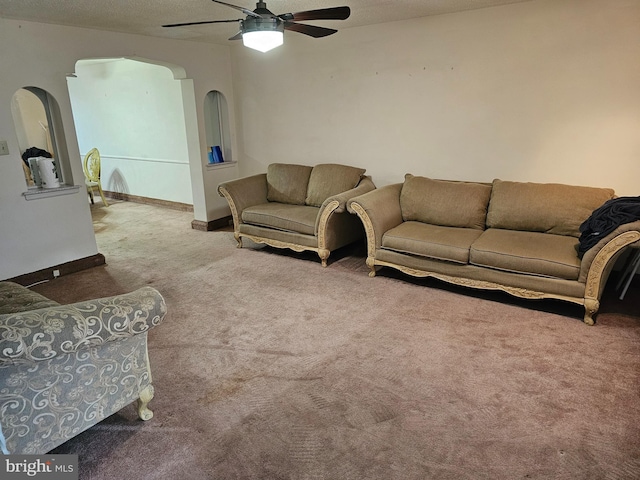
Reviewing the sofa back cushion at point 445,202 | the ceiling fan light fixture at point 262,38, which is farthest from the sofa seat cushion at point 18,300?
the sofa back cushion at point 445,202

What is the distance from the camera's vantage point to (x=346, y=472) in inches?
73.4

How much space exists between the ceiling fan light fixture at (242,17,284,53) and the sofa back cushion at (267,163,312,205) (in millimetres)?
2172

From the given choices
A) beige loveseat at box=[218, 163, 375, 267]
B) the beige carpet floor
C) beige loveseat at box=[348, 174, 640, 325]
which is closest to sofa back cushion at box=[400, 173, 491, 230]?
beige loveseat at box=[348, 174, 640, 325]

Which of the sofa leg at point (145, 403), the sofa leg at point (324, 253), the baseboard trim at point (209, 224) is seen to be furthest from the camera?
the baseboard trim at point (209, 224)

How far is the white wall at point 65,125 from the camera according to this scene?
366 centimetres

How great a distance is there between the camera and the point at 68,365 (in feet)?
5.72

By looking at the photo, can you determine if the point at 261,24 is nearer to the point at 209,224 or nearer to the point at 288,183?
the point at 288,183

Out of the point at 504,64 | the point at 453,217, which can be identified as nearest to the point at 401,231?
the point at 453,217

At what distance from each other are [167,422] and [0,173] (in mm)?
2921

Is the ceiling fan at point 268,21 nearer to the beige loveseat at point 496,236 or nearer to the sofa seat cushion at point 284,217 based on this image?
the beige loveseat at point 496,236

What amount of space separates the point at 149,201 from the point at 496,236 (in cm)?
578

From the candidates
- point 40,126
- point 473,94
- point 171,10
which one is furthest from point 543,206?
point 40,126

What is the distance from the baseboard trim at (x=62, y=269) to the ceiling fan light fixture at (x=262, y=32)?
2.87m

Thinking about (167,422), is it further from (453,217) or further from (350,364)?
(453,217)
